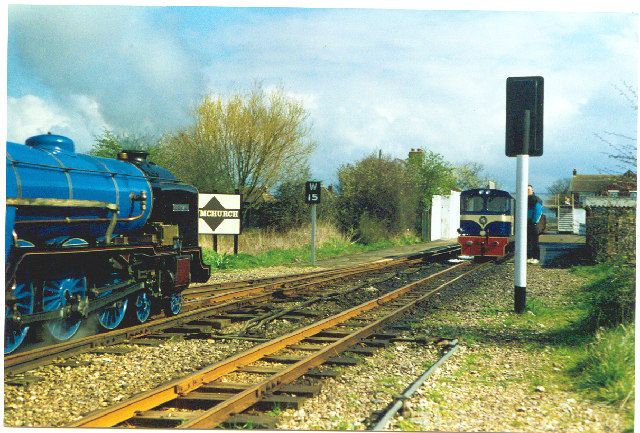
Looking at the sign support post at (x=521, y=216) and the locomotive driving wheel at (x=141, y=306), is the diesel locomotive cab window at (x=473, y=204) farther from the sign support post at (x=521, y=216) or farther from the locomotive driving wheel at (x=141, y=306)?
the locomotive driving wheel at (x=141, y=306)

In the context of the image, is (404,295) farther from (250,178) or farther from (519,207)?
(250,178)

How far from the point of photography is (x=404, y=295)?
12.9 m

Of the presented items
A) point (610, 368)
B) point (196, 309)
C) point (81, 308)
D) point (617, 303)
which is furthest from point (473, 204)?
point (81, 308)

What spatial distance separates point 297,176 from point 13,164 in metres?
22.0

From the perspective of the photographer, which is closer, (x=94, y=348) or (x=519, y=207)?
(x=94, y=348)

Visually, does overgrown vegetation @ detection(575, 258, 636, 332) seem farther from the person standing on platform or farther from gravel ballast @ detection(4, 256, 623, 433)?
the person standing on platform

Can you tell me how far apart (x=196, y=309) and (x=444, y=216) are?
34201 millimetres

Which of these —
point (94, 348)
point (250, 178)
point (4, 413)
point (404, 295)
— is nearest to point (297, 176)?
point (250, 178)

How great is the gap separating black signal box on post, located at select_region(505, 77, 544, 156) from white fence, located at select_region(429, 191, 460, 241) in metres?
30.0

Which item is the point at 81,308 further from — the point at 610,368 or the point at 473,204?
the point at 473,204

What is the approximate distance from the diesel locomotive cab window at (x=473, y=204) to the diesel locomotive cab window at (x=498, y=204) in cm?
30

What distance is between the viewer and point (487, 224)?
22797mm

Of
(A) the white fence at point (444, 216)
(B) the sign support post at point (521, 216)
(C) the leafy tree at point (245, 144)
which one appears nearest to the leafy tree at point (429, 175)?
(A) the white fence at point (444, 216)

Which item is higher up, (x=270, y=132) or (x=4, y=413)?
(x=270, y=132)
